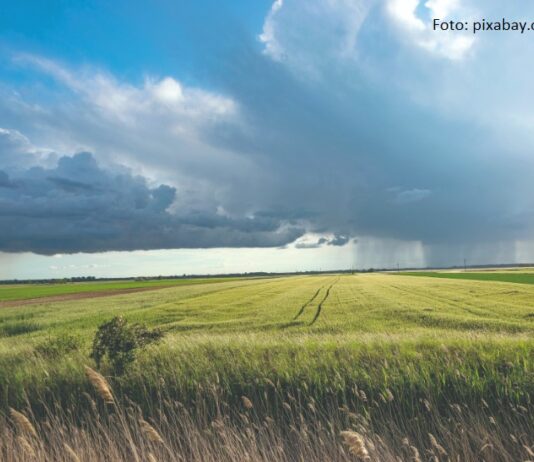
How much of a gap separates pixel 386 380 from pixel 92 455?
20.1ft

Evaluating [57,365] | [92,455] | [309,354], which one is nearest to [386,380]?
[309,354]

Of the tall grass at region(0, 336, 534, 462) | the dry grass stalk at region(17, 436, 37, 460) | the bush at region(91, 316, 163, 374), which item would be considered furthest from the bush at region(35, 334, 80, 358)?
the dry grass stalk at region(17, 436, 37, 460)

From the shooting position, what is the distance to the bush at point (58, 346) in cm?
1401

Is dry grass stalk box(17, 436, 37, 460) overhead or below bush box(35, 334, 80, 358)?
overhead

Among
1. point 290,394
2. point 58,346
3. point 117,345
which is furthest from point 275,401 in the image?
point 58,346

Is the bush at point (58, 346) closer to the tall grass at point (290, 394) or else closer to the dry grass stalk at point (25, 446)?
the tall grass at point (290, 394)

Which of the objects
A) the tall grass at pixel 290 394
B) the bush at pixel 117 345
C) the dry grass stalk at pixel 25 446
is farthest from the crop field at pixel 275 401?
the bush at pixel 117 345

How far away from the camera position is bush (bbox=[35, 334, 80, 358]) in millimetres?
14008

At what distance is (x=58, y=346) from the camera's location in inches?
567

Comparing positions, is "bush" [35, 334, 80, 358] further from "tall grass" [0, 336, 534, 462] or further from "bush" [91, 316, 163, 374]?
"bush" [91, 316, 163, 374]

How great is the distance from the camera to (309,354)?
1177 centimetres

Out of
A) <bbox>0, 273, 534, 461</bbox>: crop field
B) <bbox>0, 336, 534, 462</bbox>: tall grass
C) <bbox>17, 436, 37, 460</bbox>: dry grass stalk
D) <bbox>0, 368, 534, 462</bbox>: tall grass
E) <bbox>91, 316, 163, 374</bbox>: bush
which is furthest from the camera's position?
<bbox>91, 316, 163, 374</bbox>: bush

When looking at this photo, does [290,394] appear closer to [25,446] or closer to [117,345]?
[117,345]

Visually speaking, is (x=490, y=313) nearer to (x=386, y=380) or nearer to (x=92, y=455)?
(x=386, y=380)
